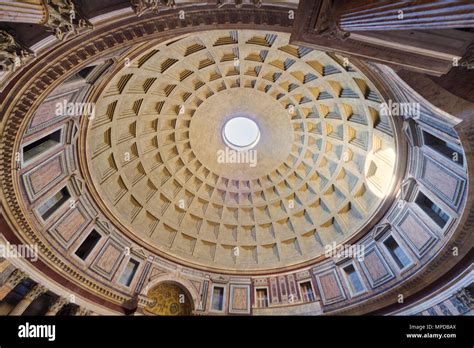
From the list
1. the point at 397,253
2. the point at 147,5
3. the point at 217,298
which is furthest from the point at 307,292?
the point at 147,5

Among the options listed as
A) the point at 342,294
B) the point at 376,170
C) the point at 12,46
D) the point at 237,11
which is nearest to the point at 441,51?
the point at 237,11

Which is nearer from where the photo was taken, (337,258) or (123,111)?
(123,111)

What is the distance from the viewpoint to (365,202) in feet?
64.6

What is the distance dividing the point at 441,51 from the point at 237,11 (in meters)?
5.01

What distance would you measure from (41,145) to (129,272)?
328 inches

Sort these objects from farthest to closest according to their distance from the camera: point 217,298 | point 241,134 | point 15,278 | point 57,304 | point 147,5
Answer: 1. point 241,134
2. point 217,298
3. point 57,304
4. point 15,278
5. point 147,5

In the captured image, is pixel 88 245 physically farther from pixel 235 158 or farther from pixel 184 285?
pixel 235 158

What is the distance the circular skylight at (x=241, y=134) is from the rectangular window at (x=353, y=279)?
10.0 metres

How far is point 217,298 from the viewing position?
20.9m

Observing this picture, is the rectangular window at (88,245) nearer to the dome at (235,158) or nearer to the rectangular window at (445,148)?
the dome at (235,158)

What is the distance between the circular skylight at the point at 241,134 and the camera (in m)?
23.2

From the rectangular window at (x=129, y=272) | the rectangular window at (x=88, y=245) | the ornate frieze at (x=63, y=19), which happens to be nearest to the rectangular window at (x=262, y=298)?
the rectangular window at (x=129, y=272)

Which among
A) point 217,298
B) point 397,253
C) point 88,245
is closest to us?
point 397,253
